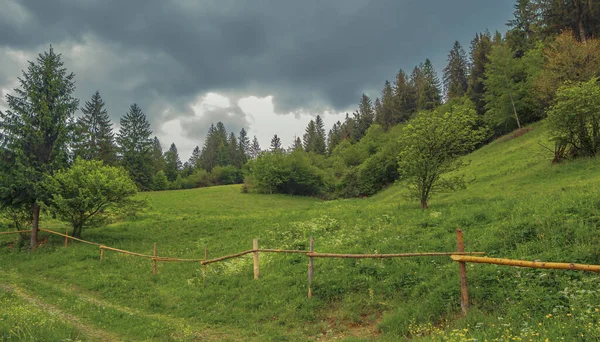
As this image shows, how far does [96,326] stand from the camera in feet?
A: 33.1

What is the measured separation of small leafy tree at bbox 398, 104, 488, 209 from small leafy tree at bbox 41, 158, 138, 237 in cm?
2115

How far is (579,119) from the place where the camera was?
70.3 ft

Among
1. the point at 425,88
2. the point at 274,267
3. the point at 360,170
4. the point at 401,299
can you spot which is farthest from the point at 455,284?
the point at 425,88

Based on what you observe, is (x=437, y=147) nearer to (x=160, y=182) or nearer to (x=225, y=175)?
(x=160, y=182)

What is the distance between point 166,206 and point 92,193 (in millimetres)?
21077

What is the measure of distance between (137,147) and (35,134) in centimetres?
5587

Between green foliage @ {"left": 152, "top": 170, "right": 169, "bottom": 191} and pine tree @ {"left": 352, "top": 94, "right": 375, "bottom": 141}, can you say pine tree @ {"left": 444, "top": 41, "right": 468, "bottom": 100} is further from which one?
Answer: green foliage @ {"left": 152, "top": 170, "right": 169, "bottom": 191}

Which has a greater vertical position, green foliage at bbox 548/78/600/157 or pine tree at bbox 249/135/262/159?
pine tree at bbox 249/135/262/159

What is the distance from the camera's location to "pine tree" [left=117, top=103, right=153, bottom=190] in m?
71.6

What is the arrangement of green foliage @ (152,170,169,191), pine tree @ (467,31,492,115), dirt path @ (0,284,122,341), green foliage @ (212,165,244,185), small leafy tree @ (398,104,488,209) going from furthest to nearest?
1. green foliage @ (212,165,244,185)
2. green foliage @ (152,170,169,191)
3. pine tree @ (467,31,492,115)
4. small leafy tree @ (398,104,488,209)
5. dirt path @ (0,284,122,341)

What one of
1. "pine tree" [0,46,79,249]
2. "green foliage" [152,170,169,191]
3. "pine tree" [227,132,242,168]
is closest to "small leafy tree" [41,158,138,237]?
"pine tree" [0,46,79,249]

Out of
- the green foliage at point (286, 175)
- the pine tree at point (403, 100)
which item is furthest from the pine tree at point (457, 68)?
the green foliage at point (286, 175)

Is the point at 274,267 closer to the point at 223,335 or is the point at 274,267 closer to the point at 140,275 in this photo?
the point at 223,335

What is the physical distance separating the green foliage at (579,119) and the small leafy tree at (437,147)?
6.98 meters
